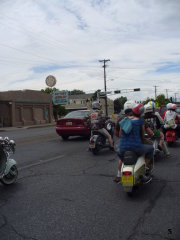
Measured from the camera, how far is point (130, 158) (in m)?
5.18

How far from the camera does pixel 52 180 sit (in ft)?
21.4

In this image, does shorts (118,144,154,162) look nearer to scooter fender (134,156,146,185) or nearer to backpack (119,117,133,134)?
scooter fender (134,156,146,185)

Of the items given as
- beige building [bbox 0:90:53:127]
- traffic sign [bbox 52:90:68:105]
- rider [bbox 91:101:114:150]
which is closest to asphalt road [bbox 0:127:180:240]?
rider [bbox 91:101:114:150]

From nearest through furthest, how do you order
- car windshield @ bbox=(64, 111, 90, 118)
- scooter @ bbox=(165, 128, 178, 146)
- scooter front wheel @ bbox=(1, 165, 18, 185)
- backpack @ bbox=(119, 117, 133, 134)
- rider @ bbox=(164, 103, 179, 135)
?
backpack @ bbox=(119, 117, 133, 134) < scooter front wheel @ bbox=(1, 165, 18, 185) < rider @ bbox=(164, 103, 179, 135) < scooter @ bbox=(165, 128, 178, 146) < car windshield @ bbox=(64, 111, 90, 118)

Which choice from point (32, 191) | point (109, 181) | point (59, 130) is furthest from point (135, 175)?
point (59, 130)

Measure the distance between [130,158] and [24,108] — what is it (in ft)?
142

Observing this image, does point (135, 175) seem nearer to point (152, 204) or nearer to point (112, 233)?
point (152, 204)

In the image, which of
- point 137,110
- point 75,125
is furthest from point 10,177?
point 75,125

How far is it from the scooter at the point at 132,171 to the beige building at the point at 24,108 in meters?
38.3

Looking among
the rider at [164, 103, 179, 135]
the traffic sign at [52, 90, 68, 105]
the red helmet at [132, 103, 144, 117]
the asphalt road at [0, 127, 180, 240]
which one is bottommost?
the asphalt road at [0, 127, 180, 240]

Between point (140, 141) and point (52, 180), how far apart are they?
7.05ft

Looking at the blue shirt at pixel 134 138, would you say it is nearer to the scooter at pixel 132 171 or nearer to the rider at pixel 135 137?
the rider at pixel 135 137

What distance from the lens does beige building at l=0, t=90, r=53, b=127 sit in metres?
43.7

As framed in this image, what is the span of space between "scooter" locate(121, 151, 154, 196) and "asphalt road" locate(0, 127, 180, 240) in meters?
0.23
